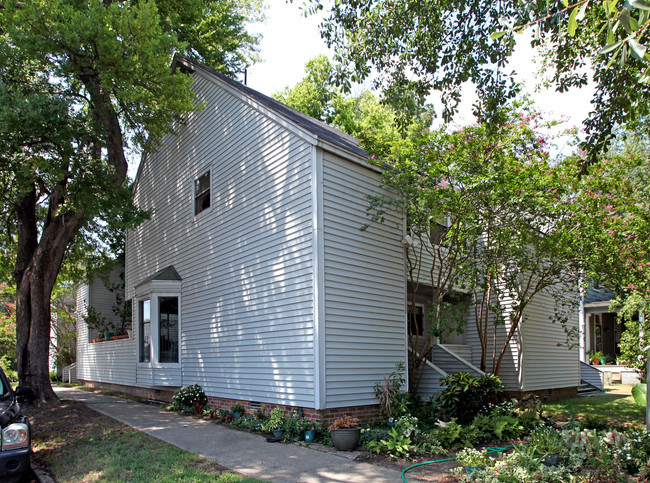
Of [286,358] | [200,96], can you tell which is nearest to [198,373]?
[286,358]

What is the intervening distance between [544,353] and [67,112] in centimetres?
1466

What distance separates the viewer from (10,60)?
37.5 feet

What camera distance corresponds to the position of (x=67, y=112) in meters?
11.7

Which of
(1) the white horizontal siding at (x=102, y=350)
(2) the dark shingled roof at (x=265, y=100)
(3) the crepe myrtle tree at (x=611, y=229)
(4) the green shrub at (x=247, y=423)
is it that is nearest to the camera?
(4) the green shrub at (x=247, y=423)

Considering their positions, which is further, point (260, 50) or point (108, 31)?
point (260, 50)

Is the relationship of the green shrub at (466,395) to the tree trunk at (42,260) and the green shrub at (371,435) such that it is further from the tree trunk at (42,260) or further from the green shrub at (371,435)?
the tree trunk at (42,260)

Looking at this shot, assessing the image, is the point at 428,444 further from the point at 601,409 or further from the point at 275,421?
the point at 601,409

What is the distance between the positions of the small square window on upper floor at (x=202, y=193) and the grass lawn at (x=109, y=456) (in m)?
5.51

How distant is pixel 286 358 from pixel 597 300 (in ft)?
59.2

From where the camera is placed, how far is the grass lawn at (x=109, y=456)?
251 inches

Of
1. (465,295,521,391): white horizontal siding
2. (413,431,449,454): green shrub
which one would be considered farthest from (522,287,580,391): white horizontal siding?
(413,431,449,454): green shrub

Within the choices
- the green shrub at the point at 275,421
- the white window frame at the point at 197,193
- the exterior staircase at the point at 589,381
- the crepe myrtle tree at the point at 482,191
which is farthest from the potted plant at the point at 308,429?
the exterior staircase at the point at 589,381

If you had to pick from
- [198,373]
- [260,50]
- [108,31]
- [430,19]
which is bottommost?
[198,373]

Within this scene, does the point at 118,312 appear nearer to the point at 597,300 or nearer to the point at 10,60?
the point at 10,60
